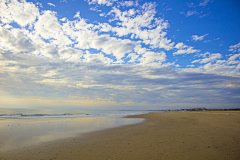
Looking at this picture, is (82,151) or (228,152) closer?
(228,152)

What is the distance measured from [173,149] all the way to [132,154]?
8.80ft

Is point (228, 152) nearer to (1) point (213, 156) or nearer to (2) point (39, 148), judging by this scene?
(1) point (213, 156)

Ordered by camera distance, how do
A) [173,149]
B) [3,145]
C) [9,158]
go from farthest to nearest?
[3,145] < [173,149] < [9,158]

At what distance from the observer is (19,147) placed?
912 centimetres

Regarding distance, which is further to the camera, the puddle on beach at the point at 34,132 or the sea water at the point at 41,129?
the sea water at the point at 41,129

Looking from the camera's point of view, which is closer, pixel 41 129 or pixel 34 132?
pixel 34 132

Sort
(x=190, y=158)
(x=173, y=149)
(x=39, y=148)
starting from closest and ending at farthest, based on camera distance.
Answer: (x=190, y=158) < (x=173, y=149) < (x=39, y=148)

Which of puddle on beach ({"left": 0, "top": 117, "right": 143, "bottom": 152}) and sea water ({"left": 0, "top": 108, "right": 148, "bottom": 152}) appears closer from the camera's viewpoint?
puddle on beach ({"left": 0, "top": 117, "right": 143, "bottom": 152})

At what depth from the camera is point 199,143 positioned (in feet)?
30.4

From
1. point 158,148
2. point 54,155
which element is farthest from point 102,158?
point 158,148

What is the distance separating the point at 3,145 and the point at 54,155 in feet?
17.0

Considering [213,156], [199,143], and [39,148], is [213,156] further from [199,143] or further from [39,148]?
[39,148]

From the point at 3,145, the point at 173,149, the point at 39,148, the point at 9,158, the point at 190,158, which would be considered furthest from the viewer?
the point at 3,145

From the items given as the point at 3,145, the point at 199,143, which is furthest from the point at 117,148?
the point at 3,145
